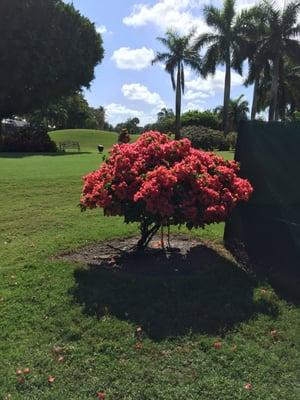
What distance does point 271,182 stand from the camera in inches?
243

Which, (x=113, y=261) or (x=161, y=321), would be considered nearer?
(x=161, y=321)

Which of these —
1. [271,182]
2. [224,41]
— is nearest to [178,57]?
[224,41]

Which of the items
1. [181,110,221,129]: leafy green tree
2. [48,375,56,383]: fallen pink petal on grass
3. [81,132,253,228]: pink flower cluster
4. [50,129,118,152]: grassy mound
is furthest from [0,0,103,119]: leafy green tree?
[48,375,56,383]: fallen pink petal on grass

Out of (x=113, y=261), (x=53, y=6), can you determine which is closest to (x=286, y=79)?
(x=53, y=6)

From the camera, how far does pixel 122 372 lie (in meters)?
3.71

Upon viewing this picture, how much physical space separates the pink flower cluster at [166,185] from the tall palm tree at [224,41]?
3797 centimetres

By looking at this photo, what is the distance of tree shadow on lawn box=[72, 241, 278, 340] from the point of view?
4.45m

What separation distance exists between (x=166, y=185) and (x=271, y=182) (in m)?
1.68

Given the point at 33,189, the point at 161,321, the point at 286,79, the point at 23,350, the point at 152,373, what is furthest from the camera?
the point at 286,79

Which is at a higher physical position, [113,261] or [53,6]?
[53,6]

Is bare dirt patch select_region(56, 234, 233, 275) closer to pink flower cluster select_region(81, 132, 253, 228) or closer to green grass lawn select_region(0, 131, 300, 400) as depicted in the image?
green grass lawn select_region(0, 131, 300, 400)

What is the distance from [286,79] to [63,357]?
5328cm

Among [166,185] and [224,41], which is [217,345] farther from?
[224,41]

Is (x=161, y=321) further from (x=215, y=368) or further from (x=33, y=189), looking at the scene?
(x=33, y=189)
